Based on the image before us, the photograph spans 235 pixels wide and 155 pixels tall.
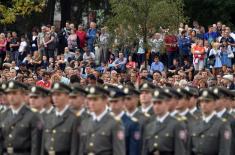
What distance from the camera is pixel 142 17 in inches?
1312

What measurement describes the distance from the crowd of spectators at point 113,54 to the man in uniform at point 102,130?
1254 centimetres

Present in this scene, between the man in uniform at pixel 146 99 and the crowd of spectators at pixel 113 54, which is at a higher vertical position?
the crowd of spectators at pixel 113 54

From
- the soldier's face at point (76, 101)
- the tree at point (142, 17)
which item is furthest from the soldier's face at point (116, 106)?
the tree at point (142, 17)

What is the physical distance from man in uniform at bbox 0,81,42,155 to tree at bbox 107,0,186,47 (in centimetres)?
1710

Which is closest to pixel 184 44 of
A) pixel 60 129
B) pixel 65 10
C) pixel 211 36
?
pixel 211 36

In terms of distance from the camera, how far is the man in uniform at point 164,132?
15.4 metres

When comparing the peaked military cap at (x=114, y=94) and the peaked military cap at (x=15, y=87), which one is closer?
the peaked military cap at (x=114, y=94)

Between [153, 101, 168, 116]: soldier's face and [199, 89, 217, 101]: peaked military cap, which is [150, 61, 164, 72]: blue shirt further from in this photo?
[153, 101, 168, 116]: soldier's face

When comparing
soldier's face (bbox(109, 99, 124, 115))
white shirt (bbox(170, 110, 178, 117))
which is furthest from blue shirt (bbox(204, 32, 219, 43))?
soldier's face (bbox(109, 99, 124, 115))

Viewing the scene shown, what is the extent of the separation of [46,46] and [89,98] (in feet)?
67.2

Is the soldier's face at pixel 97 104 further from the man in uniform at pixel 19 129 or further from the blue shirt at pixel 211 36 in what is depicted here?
the blue shirt at pixel 211 36

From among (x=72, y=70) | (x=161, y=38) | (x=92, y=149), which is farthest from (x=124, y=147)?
(x=161, y=38)

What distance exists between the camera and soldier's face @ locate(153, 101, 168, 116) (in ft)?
50.5

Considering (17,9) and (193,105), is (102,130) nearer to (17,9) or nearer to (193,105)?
(193,105)
